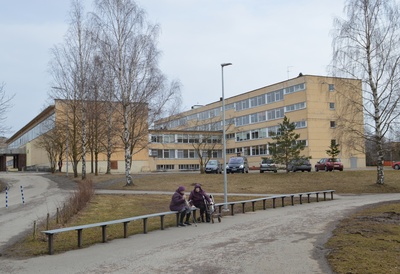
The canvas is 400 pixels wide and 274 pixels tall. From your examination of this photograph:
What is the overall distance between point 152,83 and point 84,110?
338 inches

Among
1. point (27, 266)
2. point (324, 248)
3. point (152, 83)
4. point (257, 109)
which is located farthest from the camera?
A: point (257, 109)

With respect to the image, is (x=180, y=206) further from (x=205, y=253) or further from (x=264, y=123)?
(x=264, y=123)

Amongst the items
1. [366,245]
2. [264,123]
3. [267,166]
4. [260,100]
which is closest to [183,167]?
[264,123]

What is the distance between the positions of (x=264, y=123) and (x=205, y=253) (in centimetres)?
6669

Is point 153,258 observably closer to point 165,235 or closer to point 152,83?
point 165,235

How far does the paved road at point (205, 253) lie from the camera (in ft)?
25.7

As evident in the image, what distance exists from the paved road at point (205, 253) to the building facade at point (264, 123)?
129ft

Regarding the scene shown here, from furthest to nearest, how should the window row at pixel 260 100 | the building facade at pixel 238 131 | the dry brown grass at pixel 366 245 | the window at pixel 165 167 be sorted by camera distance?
the window at pixel 165 167
the window row at pixel 260 100
the building facade at pixel 238 131
the dry brown grass at pixel 366 245

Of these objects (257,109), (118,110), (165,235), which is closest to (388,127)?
(118,110)

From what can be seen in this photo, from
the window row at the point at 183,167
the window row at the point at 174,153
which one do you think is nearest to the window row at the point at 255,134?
the window row at the point at 174,153

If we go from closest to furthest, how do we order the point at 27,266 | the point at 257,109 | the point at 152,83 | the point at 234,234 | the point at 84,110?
1. the point at 27,266
2. the point at 234,234
3. the point at 152,83
4. the point at 84,110
5. the point at 257,109

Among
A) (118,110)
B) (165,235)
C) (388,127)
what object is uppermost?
(118,110)

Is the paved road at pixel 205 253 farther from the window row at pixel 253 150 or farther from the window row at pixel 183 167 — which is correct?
the window row at pixel 183 167

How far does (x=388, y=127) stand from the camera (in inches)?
1153
